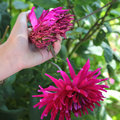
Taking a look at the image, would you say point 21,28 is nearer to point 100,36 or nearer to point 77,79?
point 77,79

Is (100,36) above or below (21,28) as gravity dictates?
below

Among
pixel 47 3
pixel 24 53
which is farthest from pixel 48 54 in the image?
pixel 47 3

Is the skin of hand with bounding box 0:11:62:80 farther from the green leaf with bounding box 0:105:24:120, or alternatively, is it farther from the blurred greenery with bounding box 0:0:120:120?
the green leaf with bounding box 0:105:24:120

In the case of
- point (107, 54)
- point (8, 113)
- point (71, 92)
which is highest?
point (71, 92)

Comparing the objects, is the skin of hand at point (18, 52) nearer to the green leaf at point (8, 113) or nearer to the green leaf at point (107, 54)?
the green leaf at point (107, 54)

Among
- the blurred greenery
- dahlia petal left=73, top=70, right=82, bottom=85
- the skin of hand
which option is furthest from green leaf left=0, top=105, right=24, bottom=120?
dahlia petal left=73, top=70, right=82, bottom=85

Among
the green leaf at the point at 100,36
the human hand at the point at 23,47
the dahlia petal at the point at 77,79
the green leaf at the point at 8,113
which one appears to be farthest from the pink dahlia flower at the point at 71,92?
the green leaf at the point at 8,113

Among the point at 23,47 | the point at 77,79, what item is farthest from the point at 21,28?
the point at 77,79
